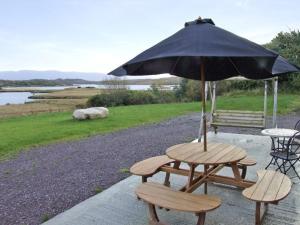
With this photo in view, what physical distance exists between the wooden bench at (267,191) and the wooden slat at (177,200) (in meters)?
0.47

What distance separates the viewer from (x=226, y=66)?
4859 millimetres

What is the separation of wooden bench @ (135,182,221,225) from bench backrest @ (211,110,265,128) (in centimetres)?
511

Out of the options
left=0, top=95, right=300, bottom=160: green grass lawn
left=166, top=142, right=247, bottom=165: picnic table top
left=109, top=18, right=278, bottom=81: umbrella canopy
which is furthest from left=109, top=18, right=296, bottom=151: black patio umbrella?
left=0, top=95, right=300, bottom=160: green grass lawn

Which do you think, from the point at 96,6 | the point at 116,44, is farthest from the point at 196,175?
the point at 116,44

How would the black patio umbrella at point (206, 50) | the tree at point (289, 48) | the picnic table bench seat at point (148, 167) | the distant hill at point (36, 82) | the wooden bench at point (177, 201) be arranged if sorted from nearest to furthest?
the black patio umbrella at point (206, 50) → the wooden bench at point (177, 201) → the picnic table bench seat at point (148, 167) → the tree at point (289, 48) → the distant hill at point (36, 82)

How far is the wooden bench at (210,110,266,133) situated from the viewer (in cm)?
784

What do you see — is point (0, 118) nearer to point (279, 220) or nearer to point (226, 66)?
point (226, 66)

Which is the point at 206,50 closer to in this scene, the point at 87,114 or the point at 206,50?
the point at 206,50

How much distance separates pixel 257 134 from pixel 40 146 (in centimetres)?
627

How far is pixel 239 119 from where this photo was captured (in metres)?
8.17

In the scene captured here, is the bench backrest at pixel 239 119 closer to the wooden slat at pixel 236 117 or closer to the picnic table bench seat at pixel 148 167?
the wooden slat at pixel 236 117

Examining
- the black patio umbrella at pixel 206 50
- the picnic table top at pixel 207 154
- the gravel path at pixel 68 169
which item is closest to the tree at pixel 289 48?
the gravel path at pixel 68 169

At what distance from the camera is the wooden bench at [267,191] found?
3.19m

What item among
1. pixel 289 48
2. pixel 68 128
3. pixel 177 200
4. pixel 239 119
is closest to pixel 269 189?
pixel 177 200
